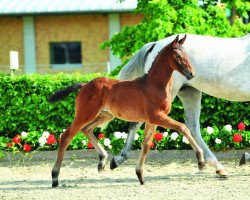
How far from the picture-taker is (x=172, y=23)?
1004 cm

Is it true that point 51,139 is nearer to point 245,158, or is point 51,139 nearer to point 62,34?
point 245,158

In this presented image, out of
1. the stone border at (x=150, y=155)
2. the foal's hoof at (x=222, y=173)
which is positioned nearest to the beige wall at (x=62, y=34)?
the stone border at (x=150, y=155)

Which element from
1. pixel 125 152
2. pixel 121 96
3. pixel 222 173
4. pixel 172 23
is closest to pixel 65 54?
pixel 172 23

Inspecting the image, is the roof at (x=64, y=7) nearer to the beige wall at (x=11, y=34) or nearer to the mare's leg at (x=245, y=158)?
the beige wall at (x=11, y=34)

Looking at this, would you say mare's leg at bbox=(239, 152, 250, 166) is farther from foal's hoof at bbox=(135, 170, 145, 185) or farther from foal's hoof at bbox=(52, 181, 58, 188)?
foal's hoof at bbox=(52, 181, 58, 188)

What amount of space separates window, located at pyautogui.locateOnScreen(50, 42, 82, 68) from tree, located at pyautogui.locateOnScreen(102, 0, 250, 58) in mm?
10781

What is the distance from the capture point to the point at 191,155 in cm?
894

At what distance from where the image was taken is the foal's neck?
649cm

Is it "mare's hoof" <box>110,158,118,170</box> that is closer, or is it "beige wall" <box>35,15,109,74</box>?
"mare's hoof" <box>110,158,118,170</box>

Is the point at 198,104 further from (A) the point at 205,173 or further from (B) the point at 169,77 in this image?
(B) the point at 169,77

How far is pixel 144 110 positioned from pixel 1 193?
181 cm

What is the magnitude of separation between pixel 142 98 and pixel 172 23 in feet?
12.4

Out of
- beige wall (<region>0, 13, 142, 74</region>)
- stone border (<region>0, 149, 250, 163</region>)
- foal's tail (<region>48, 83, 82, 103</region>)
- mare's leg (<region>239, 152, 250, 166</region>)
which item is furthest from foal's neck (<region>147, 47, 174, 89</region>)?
beige wall (<region>0, 13, 142, 74</region>)

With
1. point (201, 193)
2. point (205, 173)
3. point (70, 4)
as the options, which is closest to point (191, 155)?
point (205, 173)
